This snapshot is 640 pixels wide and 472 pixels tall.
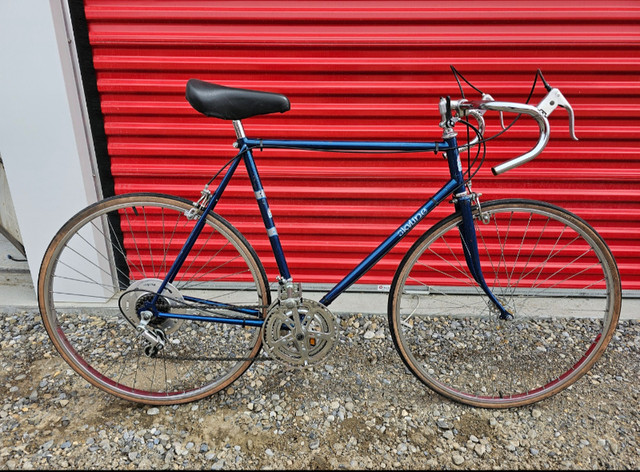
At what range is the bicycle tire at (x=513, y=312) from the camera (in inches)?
86.7

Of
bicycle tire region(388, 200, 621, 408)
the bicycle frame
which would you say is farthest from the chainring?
bicycle tire region(388, 200, 621, 408)

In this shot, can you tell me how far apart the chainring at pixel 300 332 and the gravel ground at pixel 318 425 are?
36 cm

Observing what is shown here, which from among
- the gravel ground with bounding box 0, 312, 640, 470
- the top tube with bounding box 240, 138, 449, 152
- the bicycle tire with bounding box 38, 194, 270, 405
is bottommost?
the gravel ground with bounding box 0, 312, 640, 470

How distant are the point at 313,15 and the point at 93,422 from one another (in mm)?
2551

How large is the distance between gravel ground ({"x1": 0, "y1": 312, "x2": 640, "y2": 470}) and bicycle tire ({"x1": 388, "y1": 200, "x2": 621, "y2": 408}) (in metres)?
0.17

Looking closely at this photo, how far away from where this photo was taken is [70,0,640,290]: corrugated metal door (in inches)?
102

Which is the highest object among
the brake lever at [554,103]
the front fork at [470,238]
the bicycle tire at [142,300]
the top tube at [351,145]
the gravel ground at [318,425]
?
the brake lever at [554,103]

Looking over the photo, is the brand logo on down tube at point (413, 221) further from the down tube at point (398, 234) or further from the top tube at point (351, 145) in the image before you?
the top tube at point (351, 145)

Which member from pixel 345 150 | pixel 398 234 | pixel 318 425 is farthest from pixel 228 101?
pixel 318 425

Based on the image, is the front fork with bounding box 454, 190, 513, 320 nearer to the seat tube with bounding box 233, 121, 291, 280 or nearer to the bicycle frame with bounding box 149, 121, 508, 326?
the bicycle frame with bounding box 149, 121, 508, 326

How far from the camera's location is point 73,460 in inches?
80.0

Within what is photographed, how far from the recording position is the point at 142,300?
2.11 m

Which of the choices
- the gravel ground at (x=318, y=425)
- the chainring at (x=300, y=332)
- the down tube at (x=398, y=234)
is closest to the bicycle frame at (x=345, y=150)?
the down tube at (x=398, y=234)

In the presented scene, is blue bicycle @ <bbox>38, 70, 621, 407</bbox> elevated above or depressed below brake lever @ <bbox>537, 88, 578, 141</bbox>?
below
